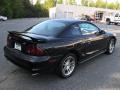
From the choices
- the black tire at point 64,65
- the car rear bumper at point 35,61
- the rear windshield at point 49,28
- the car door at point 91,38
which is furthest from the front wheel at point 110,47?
the car rear bumper at point 35,61

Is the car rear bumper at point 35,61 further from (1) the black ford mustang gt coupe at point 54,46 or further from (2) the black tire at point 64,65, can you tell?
(2) the black tire at point 64,65

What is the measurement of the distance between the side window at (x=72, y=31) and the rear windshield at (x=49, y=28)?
16cm

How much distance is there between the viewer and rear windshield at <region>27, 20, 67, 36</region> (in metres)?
5.16

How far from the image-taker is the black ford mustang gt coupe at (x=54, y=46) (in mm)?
4375

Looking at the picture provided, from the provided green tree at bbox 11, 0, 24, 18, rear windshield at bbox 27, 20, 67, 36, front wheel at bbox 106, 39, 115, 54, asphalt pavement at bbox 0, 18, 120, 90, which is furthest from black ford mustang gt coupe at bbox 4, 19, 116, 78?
green tree at bbox 11, 0, 24, 18

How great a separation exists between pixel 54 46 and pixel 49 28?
0.99 m

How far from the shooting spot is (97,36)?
6.32 meters

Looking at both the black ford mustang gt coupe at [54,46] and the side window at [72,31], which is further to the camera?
the side window at [72,31]

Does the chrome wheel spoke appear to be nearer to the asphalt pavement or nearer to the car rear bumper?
the asphalt pavement

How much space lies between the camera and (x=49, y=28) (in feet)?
17.8

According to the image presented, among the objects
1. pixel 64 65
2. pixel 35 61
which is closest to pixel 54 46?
pixel 35 61

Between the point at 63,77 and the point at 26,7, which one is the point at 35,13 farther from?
the point at 63,77

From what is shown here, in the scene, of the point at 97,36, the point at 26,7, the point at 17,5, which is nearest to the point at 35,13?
the point at 26,7

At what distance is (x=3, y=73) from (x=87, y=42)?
2.56m
